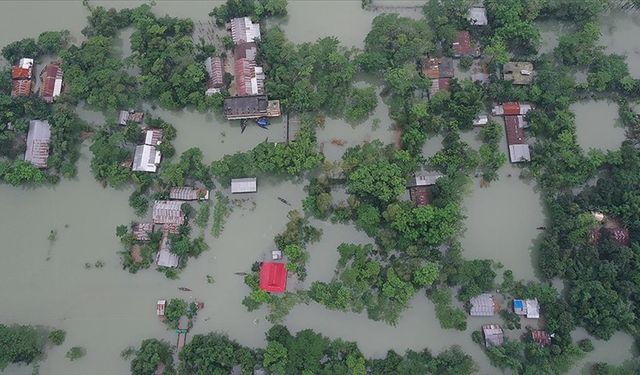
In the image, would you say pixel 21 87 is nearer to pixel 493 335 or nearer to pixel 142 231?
pixel 142 231

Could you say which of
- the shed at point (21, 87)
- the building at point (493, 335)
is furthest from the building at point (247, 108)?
the building at point (493, 335)

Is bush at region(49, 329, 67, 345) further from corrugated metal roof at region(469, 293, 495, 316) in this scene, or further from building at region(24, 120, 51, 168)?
corrugated metal roof at region(469, 293, 495, 316)

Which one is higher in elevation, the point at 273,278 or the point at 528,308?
the point at 273,278

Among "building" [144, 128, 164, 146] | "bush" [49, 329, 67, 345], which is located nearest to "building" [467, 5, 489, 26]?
"building" [144, 128, 164, 146]

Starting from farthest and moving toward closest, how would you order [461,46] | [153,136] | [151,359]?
[461,46] → [153,136] → [151,359]

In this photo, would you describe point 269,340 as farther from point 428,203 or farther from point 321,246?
point 428,203

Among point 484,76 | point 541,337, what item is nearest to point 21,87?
point 484,76

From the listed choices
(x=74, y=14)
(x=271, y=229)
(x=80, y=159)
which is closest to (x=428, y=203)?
(x=271, y=229)

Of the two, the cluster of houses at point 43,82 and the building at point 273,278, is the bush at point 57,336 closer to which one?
the building at point 273,278
